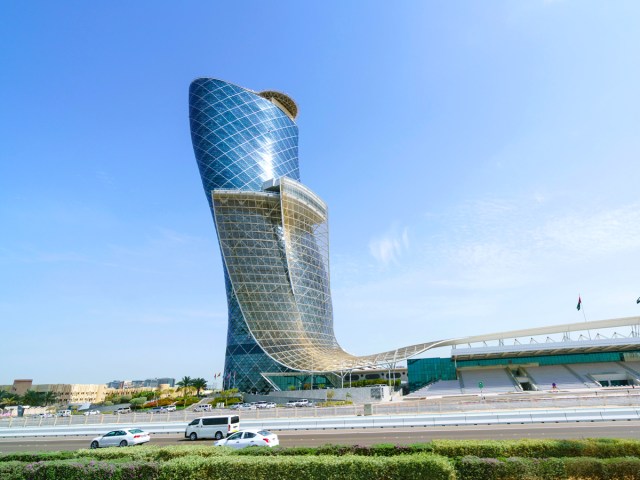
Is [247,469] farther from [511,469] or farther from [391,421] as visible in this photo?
[391,421]

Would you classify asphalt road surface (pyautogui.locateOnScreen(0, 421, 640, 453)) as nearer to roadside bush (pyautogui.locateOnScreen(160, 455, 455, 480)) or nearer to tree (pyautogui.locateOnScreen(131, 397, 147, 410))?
roadside bush (pyautogui.locateOnScreen(160, 455, 455, 480))

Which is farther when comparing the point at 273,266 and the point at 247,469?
the point at 273,266

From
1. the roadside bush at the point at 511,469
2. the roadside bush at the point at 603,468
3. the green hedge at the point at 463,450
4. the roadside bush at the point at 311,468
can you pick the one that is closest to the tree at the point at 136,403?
the green hedge at the point at 463,450

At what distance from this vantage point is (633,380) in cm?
6844

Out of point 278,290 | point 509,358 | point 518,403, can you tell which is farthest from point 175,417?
point 509,358

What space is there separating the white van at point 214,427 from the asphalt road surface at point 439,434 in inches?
31.2

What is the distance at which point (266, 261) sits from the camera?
85750mm

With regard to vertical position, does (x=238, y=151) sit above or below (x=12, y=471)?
above

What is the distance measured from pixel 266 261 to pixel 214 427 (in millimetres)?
56189

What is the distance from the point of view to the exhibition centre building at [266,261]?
261 ft

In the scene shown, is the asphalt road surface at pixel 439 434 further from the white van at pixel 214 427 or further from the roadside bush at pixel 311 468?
the roadside bush at pixel 311 468

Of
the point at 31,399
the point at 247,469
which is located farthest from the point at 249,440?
the point at 31,399

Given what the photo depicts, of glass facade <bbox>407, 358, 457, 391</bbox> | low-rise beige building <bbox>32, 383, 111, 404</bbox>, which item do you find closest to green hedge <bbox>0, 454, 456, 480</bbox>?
glass facade <bbox>407, 358, 457, 391</bbox>

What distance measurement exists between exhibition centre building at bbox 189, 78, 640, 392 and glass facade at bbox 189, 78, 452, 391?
0.20m
